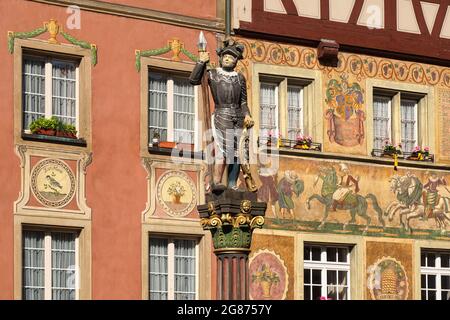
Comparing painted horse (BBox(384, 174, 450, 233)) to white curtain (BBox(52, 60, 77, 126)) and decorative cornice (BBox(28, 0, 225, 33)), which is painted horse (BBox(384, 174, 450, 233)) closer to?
decorative cornice (BBox(28, 0, 225, 33))

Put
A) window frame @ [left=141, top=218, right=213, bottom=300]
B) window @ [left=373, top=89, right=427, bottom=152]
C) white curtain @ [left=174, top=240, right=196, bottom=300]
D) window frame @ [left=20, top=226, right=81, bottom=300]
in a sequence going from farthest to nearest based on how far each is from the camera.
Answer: window @ [left=373, top=89, right=427, bottom=152]
white curtain @ [left=174, top=240, right=196, bottom=300]
window frame @ [left=141, top=218, right=213, bottom=300]
window frame @ [left=20, top=226, right=81, bottom=300]

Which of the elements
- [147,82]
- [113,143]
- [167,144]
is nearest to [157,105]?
[147,82]

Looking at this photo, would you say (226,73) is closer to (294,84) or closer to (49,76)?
(49,76)

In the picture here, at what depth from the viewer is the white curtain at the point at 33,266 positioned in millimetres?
25703

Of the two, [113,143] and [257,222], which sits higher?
[113,143]

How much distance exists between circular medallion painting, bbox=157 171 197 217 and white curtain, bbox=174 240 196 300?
62 centimetres

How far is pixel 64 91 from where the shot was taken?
87.0 ft

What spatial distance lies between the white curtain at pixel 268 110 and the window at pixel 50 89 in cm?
381

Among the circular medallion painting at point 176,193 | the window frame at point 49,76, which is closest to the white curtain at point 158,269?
the circular medallion painting at point 176,193

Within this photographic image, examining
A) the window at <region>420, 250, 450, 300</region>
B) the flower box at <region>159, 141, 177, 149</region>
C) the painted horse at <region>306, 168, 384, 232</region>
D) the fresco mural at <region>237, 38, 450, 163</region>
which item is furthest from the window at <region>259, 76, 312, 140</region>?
the window at <region>420, 250, 450, 300</region>

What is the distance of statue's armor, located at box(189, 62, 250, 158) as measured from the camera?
62.3ft

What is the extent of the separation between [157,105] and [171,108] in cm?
Answer: 27

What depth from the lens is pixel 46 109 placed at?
1033 inches
